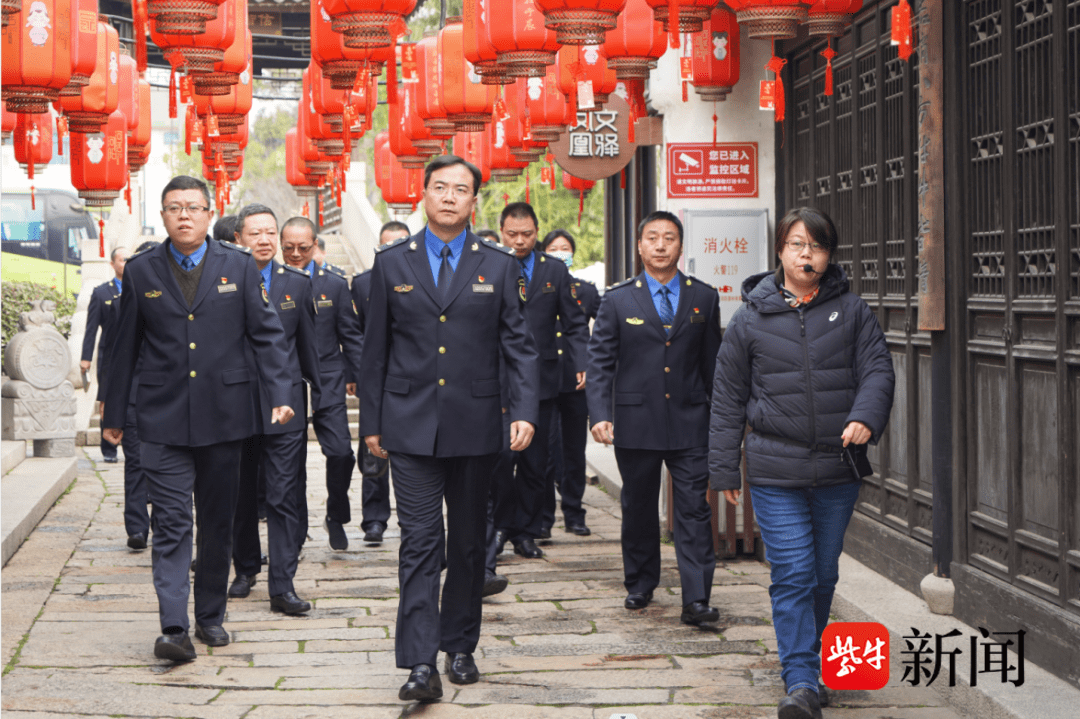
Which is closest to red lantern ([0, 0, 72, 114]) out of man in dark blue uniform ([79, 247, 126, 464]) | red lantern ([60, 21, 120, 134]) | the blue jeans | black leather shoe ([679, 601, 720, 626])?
man in dark blue uniform ([79, 247, 126, 464])

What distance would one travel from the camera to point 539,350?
8945 millimetres

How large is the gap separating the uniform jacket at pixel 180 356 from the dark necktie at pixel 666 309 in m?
2.29

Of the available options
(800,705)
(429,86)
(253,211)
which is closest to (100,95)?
(253,211)

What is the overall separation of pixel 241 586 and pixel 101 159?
5021 mm

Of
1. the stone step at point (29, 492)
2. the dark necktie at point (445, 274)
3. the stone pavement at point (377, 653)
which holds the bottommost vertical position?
the stone pavement at point (377, 653)

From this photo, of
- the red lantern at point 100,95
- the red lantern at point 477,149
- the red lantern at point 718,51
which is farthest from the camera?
the red lantern at point 477,149

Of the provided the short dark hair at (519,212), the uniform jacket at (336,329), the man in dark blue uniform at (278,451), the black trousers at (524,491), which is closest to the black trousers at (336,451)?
the uniform jacket at (336,329)

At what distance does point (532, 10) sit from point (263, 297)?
7.03 feet

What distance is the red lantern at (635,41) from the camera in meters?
6.95

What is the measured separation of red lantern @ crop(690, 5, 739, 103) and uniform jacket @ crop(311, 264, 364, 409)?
2.86 meters

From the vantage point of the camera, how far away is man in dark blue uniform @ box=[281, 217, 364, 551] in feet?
27.8

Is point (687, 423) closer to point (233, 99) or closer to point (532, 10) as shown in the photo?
point (532, 10)

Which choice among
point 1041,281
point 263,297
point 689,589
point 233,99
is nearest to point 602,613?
point 689,589

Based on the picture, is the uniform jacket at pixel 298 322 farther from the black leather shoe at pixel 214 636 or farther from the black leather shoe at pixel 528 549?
the black leather shoe at pixel 528 549
